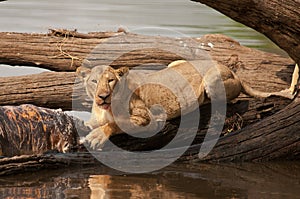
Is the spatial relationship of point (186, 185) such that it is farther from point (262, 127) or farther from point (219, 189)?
point (262, 127)

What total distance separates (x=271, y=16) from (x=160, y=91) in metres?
2.18

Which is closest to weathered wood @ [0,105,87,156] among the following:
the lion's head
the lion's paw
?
the lion's paw

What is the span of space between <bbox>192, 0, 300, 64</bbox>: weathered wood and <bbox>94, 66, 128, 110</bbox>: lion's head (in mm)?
1595

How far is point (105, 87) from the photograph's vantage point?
10.1 metres

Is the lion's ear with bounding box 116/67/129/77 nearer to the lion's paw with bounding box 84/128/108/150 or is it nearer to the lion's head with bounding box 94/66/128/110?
the lion's head with bounding box 94/66/128/110

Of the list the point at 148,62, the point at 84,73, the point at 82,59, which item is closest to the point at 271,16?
the point at 84,73

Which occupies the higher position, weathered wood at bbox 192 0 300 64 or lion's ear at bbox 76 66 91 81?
weathered wood at bbox 192 0 300 64

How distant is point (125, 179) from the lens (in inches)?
369

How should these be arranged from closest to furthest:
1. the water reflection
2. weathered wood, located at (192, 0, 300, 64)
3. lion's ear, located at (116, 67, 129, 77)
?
the water reflection, weathered wood, located at (192, 0, 300, 64), lion's ear, located at (116, 67, 129, 77)

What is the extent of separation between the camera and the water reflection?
29.1 ft

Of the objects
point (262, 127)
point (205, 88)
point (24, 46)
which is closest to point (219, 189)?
point (262, 127)

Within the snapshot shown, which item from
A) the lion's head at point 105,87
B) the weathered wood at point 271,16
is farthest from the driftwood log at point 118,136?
the weathered wood at point 271,16

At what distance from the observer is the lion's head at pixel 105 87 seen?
10088mm

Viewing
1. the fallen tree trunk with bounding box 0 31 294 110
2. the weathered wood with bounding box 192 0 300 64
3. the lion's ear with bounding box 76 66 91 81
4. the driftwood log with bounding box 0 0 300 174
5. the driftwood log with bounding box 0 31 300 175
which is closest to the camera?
the weathered wood with bounding box 192 0 300 64
